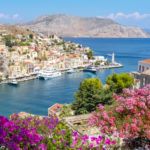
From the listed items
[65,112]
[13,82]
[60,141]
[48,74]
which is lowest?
[13,82]

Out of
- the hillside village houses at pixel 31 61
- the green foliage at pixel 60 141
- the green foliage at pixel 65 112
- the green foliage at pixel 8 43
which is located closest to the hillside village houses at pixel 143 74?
the green foliage at pixel 65 112

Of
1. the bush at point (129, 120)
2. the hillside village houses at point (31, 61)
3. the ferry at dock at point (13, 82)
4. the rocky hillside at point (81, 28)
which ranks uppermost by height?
the rocky hillside at point (81, 28)

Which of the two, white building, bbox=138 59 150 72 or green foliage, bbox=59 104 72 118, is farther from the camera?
white building, bbox=138 59 150 72

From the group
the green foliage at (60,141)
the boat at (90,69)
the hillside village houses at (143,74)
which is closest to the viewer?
the green foliage at (60,141)

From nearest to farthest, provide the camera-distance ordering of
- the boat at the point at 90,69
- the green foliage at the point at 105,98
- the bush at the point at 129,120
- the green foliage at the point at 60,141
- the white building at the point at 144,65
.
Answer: the green foliage at the point at 60,141
the bush at the point at 129,120
the green foliage at the point at 105,98
the white building at the point at 144,65
the boat at the point at 90,69

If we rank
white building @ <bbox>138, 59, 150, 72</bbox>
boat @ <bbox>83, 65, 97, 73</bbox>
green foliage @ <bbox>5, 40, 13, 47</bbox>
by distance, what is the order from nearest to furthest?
1. white building @ <bbox>138, 59, 150, 72</bbox>
2. boat @ <bbox>83, 65, 97, 73</bbox>
3. green foliage @ <bbox>5, 40, 13, 47</bbox>

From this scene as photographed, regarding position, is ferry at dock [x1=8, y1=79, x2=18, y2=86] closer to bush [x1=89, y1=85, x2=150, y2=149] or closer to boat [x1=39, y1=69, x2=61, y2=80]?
boat [x1=39, y1=69, x2=61, y2=80]

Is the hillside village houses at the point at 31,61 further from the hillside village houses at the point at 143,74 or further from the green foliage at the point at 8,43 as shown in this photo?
the hillside village houses at the point at 143,74

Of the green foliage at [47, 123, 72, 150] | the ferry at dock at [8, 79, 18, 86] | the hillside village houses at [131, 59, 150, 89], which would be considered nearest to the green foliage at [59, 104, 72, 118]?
the hillside village houses at [131, 59, 150, 89]

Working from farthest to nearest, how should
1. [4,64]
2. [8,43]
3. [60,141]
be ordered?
[8,43], [4,64], [60,141]

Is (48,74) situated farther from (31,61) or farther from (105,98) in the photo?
(105,98)

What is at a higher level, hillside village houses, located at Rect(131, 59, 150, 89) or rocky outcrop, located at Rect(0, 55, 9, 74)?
hillside village houses, located at Rect(131, 59, 150, 89)

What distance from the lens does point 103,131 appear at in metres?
3.10

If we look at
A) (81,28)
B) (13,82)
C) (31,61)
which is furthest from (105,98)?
(81,28)
